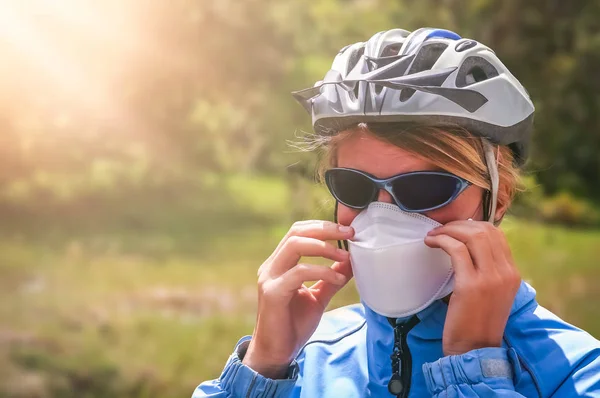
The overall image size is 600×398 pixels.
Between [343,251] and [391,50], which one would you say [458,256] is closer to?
[343,251]

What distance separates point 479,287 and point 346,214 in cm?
45

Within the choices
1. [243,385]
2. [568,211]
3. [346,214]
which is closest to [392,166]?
[346,214]

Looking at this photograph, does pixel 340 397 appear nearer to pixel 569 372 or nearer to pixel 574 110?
pixel 569 372

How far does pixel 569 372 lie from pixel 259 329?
766 millimetres

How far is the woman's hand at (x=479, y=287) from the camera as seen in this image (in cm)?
154

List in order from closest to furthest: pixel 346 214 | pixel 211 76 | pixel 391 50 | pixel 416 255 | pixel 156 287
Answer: pixel 416 255 → pixel 346 214 → pixel 391 50 → pixel 156 287 → pixel 211 76

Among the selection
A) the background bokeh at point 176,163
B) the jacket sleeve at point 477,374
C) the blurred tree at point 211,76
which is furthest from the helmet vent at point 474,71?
the blurred tree at point 211,76

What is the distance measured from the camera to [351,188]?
5.87ft

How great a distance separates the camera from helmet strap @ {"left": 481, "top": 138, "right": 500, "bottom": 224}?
5.94 feet

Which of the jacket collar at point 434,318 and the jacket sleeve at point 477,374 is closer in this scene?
the jacket sleeve at point 477,374

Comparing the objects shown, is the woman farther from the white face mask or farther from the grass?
the grass

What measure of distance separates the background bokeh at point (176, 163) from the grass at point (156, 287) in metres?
0.02

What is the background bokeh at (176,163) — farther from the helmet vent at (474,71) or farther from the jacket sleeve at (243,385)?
the jacket sleeve at (243,385)

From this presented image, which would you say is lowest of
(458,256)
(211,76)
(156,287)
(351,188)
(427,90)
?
(458,256)
